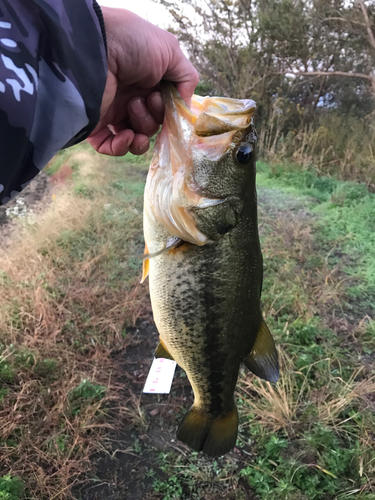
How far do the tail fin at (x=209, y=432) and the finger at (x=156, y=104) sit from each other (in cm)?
144

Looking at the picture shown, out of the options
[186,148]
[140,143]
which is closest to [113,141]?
[140,143]

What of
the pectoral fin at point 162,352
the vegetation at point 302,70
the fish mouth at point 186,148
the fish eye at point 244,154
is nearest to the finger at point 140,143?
the fish mouth at point 186,148

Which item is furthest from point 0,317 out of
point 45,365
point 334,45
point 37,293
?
point 334,45

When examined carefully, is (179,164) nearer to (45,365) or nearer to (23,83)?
(23,83)

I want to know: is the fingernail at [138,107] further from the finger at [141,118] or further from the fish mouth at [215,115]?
the fish mouth at [215,115]

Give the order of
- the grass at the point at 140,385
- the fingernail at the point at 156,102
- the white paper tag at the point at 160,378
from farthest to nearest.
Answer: the white paper tag at the point at 160,378 → the grass at the point at 140,385 → the fingernail at the point at 156,102

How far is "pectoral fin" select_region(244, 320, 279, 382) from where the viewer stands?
5.10 ft

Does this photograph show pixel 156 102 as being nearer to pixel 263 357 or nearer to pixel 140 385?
pixel 263 357

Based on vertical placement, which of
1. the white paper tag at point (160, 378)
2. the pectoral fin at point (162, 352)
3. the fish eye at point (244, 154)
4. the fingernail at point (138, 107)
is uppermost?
the fingernail at point (138, 107)

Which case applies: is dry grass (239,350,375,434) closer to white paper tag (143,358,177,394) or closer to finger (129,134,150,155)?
white paper tag (143,358,177,394)

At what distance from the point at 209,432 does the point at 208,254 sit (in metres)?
0.89

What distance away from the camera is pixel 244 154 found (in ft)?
4.32

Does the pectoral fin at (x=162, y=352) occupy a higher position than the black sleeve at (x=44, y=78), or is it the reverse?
the black sleeve at (x=44, y=78)

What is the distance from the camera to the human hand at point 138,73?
129cm
